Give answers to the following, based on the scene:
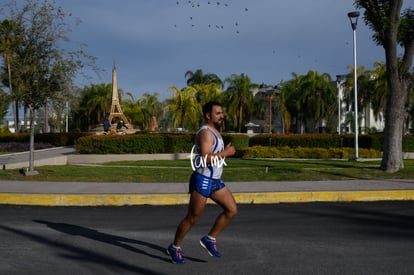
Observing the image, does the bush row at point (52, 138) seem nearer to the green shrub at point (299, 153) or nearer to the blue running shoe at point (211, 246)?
the green shrub at point (299, 153)

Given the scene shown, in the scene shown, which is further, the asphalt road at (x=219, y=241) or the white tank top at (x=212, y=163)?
the asphalt road at (x=219, y=241)

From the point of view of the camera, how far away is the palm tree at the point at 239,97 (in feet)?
209

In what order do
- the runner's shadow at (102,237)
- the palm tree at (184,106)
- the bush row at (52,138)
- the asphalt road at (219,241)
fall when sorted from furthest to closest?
the palm tree at (184,106)
the bush row at (52,138)
the runner's shadow at (102,237)
the asphalt road at (219,241)

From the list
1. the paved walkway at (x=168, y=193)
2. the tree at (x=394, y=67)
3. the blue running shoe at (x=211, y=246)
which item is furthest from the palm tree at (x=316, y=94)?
the blue running shoe at (x=211, y=246)

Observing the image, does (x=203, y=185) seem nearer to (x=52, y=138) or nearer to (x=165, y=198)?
(x=165, y=198)

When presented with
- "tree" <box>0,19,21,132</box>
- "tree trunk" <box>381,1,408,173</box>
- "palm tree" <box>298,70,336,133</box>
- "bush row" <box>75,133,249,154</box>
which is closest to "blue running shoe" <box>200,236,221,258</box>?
"tree" <box>0,19,21,132</box>

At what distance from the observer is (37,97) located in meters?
12.8

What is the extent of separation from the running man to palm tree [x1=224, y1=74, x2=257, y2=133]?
59.2m

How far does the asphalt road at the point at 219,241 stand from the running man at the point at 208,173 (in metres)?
0.44

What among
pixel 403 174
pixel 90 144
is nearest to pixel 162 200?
pixel 403 174

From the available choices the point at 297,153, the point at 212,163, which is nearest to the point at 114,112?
the point at 297,153

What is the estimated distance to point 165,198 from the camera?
920cm

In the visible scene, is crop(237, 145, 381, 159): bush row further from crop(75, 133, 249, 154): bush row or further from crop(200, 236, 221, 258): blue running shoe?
crop(200, 236, 221, 258): blue running shoe

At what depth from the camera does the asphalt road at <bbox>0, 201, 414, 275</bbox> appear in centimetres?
455
